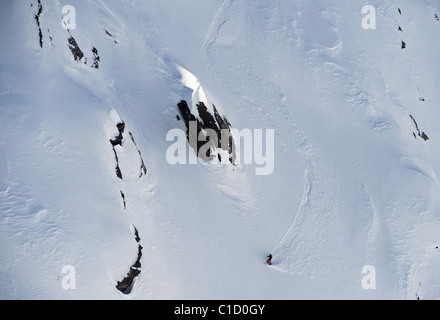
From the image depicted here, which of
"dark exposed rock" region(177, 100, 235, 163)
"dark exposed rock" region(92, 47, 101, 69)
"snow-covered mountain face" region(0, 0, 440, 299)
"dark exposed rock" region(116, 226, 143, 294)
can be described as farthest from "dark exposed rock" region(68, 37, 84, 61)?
Answer: "dark exposed rock" region(116, 226, 143, 294)

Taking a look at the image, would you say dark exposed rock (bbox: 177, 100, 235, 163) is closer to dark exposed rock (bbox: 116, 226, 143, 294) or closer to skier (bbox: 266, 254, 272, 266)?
skier (bbox: 266, 254, 272, 266)

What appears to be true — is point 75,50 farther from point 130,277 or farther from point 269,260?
point 269,260

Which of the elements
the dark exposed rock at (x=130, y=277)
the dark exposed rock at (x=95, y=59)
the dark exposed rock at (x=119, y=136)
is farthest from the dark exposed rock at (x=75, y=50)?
the dark exposed rock at (x=130, y=277)

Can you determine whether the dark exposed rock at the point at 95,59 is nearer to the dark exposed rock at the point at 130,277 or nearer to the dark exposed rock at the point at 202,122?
the dark exposed rock at the point at 202,122

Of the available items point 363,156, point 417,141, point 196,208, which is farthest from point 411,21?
point 196,208

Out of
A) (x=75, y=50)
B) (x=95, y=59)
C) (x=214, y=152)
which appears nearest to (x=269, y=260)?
(x=214, y=152)

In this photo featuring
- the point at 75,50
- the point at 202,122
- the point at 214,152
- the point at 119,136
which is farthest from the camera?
the point at 214,152

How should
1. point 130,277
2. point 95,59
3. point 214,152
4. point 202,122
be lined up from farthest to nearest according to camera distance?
point 214,152
point 202,122
point 95,59
point 130,277

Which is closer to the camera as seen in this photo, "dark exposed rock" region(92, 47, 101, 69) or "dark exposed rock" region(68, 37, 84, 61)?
"dark exposed rock" region(68, 37, 84, 61)

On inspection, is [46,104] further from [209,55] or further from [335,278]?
[335,278]
